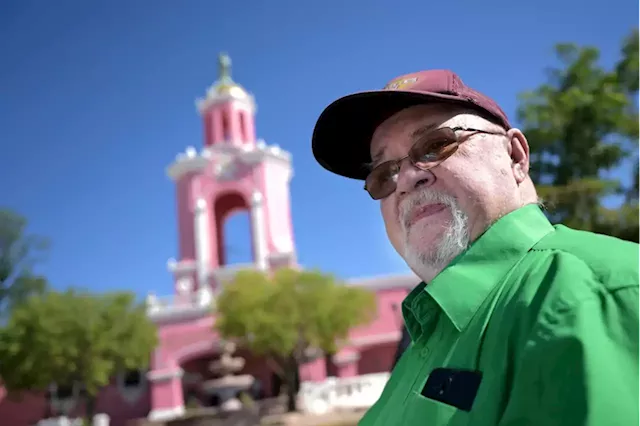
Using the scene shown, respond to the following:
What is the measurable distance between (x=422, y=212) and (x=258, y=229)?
21384 mm

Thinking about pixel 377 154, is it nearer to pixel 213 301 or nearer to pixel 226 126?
pixel 213 301

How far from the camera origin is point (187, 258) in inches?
907

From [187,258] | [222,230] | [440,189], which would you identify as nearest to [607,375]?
[440,189]

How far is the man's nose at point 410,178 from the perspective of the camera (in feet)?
4.59

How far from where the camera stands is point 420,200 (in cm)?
142

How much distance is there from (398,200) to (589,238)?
63cm

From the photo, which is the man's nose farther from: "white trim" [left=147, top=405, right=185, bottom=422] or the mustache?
"white trim" [left=147, top=405, right=185, bottom=422]

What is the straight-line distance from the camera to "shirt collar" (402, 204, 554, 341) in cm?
105

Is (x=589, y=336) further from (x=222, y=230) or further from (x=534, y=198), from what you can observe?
(x=222, y=230)

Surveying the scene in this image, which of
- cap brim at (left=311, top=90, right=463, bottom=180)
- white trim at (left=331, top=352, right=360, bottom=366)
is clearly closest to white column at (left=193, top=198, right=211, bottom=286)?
white trim at (left=331, top=352, right=360, bottom=366)

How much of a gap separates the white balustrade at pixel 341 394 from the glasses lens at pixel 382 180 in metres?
15.6

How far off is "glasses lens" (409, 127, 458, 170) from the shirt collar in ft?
0.86

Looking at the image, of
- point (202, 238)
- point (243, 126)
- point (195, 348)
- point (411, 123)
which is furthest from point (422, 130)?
point (243, 126)

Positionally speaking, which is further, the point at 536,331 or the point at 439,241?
the point at 439,241
